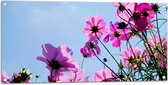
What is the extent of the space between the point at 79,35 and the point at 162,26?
1.05 feet

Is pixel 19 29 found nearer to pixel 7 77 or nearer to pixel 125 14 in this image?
pixel 7 77

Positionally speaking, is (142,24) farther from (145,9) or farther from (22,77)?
(22,77)

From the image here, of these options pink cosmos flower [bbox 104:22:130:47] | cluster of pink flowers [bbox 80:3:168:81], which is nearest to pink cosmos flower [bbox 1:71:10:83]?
cluster of pink flowers [bbox 80:3:168:81]

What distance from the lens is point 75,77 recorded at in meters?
2.26

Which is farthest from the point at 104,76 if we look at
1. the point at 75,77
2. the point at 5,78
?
the point at 5,78

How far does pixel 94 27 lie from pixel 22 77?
328mm

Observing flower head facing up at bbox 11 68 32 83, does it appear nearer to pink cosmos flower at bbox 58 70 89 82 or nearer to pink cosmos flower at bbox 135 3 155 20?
pink cosmos flower at bbox 58 70 89 82

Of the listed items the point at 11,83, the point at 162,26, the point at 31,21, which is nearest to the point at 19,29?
the point at 31,21

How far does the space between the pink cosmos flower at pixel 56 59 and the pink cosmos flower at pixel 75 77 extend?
0.07ft

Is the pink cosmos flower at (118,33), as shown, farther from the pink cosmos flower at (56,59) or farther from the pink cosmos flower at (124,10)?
the pink cosmos flower at (56,59)

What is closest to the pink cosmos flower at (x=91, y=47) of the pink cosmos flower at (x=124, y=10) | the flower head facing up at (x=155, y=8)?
the pink cosmos flower at (x=124, y=10)

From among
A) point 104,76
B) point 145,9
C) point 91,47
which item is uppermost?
point 145,9

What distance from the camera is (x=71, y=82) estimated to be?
225cm

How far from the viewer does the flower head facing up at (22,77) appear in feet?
7.22
